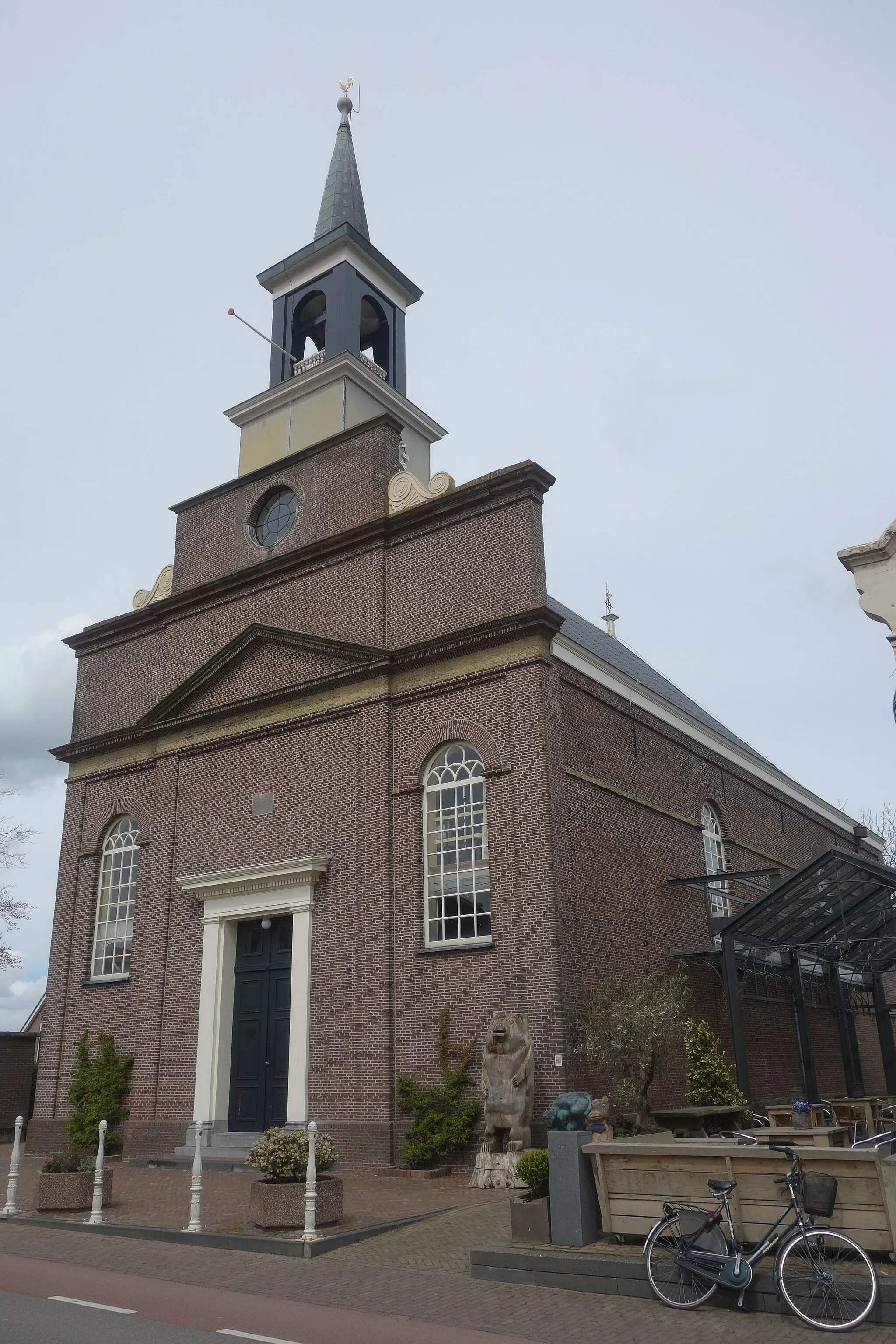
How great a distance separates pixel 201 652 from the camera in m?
22.6

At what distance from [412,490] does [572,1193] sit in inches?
523

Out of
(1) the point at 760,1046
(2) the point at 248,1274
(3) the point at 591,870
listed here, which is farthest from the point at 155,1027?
(1) the point at 760,1046

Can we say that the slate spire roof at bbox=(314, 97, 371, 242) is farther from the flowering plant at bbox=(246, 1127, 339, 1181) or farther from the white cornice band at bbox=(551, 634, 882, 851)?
the flowering plant at bbox=(246, 1127, 339, 1181)

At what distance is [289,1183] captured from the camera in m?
11.9

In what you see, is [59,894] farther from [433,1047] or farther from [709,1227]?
[709,1227]

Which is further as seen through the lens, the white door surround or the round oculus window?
the round oculus window

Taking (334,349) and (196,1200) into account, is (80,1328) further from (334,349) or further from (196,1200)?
(334,349)

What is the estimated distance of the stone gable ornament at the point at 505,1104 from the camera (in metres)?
14.5

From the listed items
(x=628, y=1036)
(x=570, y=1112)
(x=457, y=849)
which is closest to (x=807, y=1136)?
(x=628, y=1036)

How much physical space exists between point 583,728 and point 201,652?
8600 mm

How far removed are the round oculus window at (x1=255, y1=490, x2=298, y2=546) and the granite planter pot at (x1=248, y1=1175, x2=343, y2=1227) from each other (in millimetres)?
13516

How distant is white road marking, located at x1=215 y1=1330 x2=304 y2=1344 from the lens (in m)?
7.54

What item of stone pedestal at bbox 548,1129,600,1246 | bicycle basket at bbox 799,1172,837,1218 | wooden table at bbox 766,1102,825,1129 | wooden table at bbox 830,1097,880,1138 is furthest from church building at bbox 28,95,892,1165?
bicycle basket at bbox 799,1172,837,1218

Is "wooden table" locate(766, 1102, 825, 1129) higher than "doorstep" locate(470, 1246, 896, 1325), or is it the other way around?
"wooden table" locate(766, 1102, 825, 1129)
